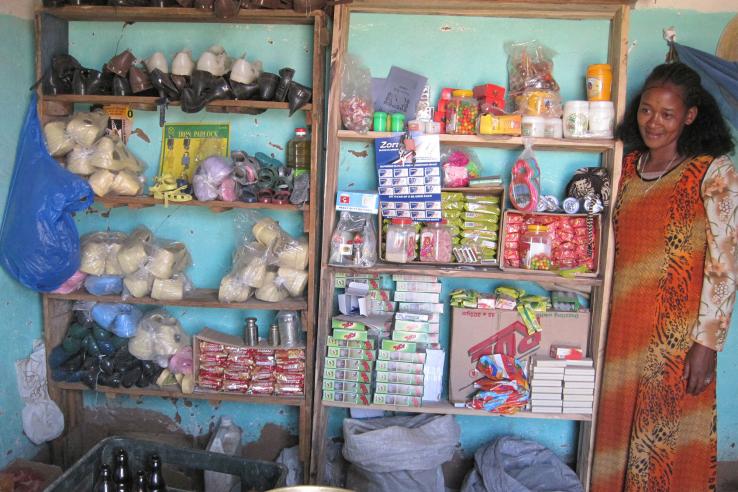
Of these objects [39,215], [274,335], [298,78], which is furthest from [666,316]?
[39,215]

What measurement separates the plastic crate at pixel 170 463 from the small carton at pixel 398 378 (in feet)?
2.85

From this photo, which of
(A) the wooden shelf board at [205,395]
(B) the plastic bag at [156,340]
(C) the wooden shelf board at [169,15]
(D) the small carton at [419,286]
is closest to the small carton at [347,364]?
(A) the wooden shelf board at [205,395]

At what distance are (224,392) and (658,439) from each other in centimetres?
190

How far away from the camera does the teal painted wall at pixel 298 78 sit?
2.57 meters

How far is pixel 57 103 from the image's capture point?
2.64 metres

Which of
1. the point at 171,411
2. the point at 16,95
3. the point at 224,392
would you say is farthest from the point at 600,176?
the point at 16,95

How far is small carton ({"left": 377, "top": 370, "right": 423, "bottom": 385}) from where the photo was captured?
2539 mm

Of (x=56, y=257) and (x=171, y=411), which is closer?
(x=56, y=257)

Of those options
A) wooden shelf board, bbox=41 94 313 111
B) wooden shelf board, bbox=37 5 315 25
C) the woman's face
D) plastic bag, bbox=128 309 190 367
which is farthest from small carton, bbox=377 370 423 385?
wooden shelf board, bbox=37 5 315 25

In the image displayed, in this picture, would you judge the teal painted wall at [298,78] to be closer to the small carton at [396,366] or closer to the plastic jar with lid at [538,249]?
the plastic jar with lid at [538,249]

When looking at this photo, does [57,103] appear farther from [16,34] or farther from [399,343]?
[399,343]

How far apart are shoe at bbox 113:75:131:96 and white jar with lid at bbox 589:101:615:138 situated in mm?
2050

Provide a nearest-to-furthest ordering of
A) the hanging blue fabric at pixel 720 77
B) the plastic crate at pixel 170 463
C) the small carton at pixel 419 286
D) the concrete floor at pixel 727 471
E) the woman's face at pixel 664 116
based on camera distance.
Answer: the plastic crate at pixel 170 463 → the woman's face at pixel 664 116 → the hanging blue fabric at pixel 720 77 → the small carton at pixel 419 286 → the concrete floor at pixel 727 471

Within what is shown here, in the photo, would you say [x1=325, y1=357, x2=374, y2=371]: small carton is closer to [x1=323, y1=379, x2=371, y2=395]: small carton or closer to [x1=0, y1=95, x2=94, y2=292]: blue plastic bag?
[x1=323, y1=379, x2=371, y2=395]: small carton
